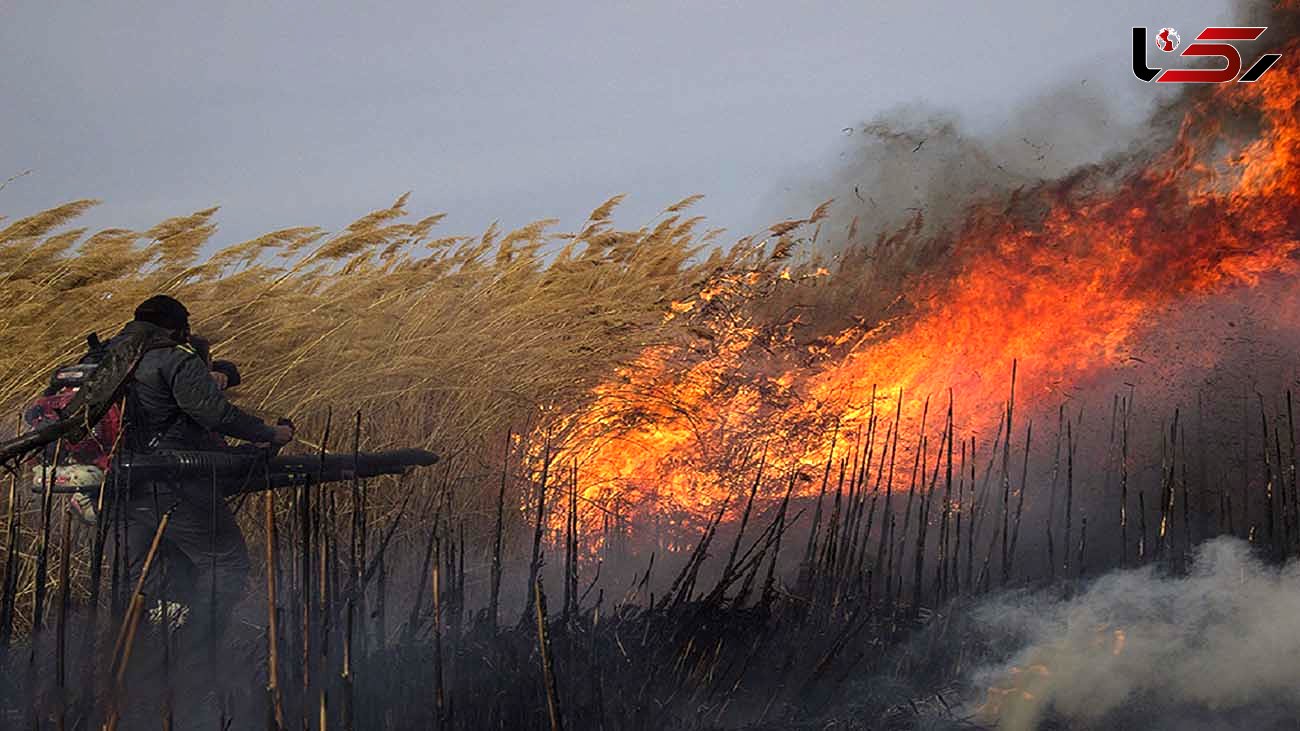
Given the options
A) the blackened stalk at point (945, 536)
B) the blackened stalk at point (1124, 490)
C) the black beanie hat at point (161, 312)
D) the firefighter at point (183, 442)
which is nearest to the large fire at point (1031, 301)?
the blackened stalk at point (1124, 490)

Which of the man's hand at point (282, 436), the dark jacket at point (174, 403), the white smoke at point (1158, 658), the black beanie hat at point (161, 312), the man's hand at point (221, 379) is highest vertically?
the black beanie hat at point (161, 312)

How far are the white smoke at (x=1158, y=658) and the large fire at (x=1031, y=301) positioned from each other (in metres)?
1.75

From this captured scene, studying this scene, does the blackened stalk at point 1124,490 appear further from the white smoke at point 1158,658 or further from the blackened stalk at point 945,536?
the blackened stalk at point 945,536

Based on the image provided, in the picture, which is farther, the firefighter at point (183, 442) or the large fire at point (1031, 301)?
the large fire at point (1031, 301)

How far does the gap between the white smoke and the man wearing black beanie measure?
107 inches

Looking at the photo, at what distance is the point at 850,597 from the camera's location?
5031mm

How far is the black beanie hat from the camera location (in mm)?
4516

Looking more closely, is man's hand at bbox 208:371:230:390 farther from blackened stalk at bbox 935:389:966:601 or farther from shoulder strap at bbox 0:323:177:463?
blackened stalk at bbox 935:389:966:601

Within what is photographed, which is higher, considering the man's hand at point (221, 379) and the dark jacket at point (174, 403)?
the man's hand at point (221, 379)

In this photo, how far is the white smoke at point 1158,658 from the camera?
13.2 feet

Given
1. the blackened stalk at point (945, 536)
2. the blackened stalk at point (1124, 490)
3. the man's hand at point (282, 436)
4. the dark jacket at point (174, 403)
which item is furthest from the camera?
the blackened stalk at point (1124, 490)

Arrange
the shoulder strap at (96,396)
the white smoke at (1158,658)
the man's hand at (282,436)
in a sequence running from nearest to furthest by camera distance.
Answer: 1. the shoulder strap at (96,396)
2. the white smoke at (1158,658)
3. the man's hand at (282,436)

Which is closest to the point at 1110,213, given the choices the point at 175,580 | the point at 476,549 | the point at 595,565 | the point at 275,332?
the point at 595,565

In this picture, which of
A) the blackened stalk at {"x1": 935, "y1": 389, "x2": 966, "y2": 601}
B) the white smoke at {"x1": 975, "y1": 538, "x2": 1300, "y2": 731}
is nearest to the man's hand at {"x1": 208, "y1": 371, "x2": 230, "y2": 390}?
the blackened stalk at {"x1": 935, "y1": 389, "x2": 966, "y2": 601}
